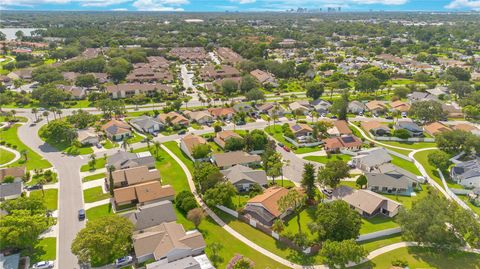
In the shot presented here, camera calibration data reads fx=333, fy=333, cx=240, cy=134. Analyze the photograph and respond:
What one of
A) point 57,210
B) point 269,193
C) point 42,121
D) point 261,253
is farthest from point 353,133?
point 42,121

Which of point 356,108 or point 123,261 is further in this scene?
point 356,108

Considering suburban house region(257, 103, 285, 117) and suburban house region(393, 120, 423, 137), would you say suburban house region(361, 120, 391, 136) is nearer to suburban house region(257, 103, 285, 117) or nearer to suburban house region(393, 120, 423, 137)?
suburban house region(393, 120, 423, 137)

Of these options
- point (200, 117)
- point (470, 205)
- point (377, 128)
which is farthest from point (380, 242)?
point (200, 117)

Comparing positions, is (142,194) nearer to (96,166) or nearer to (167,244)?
(167,244)

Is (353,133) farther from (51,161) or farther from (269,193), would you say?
(51,161)

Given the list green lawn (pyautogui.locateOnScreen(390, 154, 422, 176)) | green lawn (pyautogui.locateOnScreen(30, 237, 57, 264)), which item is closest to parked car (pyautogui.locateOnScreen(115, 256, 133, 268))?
green lawn (pyautogui.locateOnScreen(30, 237, 57, 264))

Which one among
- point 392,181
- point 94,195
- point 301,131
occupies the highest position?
point 301,131
